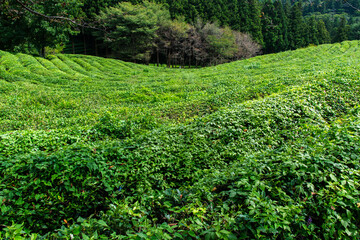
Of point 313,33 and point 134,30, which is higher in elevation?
point 313,33

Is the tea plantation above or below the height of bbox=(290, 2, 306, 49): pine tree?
below

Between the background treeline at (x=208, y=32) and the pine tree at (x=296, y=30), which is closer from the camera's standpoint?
the background treeline at (x=208, y=32)

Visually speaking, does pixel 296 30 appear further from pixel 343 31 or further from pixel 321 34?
pixel 343 31

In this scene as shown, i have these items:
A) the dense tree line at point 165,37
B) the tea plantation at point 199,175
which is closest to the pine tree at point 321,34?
the dense tree line at point 165,37

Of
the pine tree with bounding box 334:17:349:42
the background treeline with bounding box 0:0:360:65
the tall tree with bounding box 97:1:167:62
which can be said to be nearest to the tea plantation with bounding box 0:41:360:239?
the tall tree with bounding box 97:1:167:62

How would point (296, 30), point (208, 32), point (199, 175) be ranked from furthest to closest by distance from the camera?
point (296, 30)
point (208, 32)
point (199, 175)

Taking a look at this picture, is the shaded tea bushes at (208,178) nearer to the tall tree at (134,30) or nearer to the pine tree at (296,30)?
the tall tree at (134,30)

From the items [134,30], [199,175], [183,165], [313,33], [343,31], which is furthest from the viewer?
[313,33]

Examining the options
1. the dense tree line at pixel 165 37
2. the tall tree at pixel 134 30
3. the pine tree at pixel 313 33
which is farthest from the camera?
the pine tree at pixel 313 33

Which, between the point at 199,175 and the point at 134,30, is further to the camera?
the point at 134,30

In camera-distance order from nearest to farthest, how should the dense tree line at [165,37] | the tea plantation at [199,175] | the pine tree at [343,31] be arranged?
the tea plantation at [199,175] < the dense tree line at [165,37] < the pine tree at [343,31]

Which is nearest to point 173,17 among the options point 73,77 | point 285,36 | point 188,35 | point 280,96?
point 188,35

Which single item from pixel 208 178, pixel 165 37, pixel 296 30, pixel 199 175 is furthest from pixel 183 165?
pixel 296 30

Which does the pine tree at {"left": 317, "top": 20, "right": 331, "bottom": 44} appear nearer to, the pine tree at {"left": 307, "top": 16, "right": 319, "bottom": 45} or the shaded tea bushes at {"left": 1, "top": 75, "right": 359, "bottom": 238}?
the pine tree at {"left": 307, "top": 16, "right": 319, "bottom": 45}
